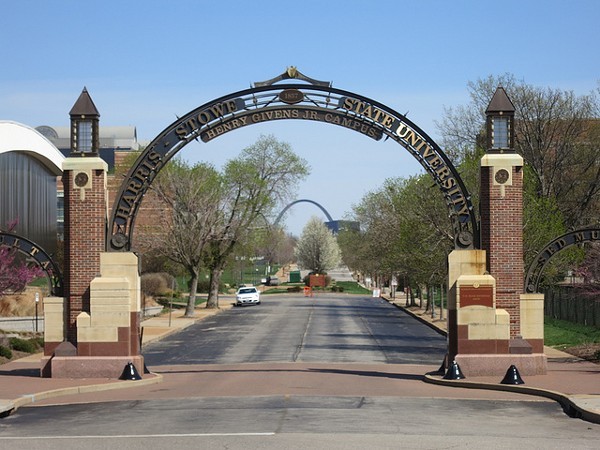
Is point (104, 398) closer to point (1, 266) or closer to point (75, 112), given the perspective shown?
point (75, 112)

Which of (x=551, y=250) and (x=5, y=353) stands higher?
(x=551, y=250)

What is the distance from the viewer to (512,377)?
2280 cm

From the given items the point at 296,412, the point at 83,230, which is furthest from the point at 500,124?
the point at 83,230

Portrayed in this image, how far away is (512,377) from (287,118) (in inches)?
331

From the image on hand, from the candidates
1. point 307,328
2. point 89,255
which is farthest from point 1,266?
point 307,328

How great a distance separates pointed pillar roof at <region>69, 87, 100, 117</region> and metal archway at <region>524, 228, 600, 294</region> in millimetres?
11177

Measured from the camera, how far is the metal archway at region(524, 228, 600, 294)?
2536 cm

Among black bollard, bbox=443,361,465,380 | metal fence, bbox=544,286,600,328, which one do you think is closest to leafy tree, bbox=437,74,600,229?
metal fence, bbox=544,286,600,328

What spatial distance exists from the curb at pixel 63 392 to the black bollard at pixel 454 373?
6829 mm

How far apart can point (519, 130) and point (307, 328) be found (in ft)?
56.7

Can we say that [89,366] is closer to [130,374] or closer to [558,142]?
[130,374]

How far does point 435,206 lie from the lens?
155ft

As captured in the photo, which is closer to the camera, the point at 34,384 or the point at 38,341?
the point at 34,384

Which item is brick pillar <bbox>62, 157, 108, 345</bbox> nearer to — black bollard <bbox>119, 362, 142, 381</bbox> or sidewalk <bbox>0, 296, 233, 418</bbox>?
sidewalk <bbox>0, 296, 233, 418</bbox>
